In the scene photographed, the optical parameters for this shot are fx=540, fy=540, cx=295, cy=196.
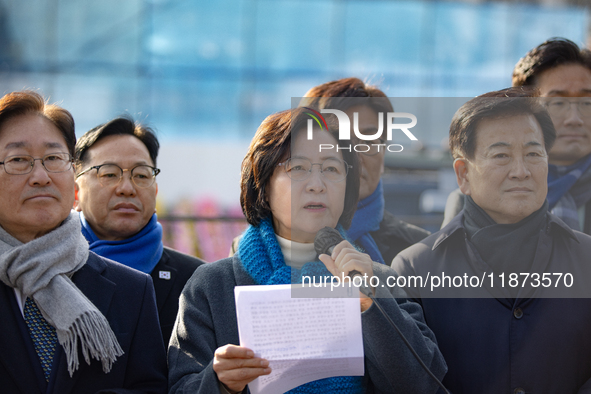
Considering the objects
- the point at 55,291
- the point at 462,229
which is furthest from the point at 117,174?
the point at 462,229

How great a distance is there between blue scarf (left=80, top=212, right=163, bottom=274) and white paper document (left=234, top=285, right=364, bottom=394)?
1.19m

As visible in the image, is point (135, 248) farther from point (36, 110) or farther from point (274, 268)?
point (274, 268)

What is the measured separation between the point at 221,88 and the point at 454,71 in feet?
17.2

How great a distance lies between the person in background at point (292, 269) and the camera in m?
1.86

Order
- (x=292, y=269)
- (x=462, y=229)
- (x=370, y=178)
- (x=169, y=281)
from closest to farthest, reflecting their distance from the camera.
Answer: (x=292, y=269), (x=462, y=229), (x=370, y=178), (x=169, y=281)

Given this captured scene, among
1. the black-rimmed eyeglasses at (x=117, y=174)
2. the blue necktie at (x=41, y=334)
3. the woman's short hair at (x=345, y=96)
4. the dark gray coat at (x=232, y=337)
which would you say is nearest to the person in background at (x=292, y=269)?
the dark gray coat at (x=232, y=337)

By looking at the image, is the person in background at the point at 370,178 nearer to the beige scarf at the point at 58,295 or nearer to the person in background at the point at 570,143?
the person in background at the point at 570,143

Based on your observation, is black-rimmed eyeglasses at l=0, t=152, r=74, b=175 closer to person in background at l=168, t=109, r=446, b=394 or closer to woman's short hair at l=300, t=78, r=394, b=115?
person in background at l=168, t=109, r=446, b=394

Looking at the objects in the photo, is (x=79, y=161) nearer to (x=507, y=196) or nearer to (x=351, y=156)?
(x=351, y=156)

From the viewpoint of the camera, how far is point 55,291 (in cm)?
199

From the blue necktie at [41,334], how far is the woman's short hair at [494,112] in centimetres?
173

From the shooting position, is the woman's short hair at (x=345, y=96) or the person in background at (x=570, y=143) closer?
the person in background at (x=570, y=143)

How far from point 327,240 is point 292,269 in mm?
204

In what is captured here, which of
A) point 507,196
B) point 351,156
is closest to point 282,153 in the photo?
point 351,156
